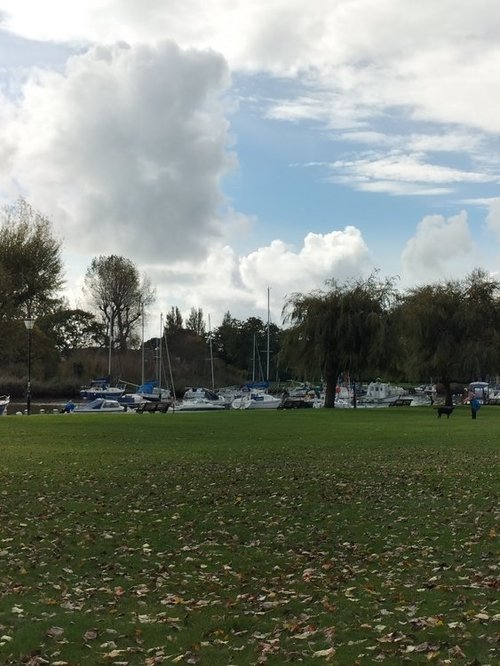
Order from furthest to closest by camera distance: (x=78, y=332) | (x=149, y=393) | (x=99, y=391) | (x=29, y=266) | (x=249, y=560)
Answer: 1. (x=78, y=332)
2. (x=149, y=393)
3. (x=99, y=391)
4. (x=29, y=266)
5. (x=249, y=560)

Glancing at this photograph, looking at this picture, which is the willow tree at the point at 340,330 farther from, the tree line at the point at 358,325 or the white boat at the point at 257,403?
the white boat at the point at 257,403

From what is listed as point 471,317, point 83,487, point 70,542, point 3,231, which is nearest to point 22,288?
point 3,231

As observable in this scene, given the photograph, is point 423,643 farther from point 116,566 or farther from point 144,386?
point 144,386

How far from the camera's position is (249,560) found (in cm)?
1016

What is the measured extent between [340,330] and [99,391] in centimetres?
3682

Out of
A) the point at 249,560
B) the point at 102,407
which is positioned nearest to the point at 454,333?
the point at 102,407

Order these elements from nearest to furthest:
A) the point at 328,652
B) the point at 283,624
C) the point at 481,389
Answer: the point at 328,652
the point at 283,624
the point at 481,389

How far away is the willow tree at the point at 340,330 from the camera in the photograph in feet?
184

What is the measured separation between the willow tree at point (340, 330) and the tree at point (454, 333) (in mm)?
3646

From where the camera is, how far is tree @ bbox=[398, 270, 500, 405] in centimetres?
6009

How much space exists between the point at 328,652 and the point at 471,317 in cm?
5735

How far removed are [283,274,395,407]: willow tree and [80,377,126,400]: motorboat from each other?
2979 cm

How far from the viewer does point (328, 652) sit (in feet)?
21.2

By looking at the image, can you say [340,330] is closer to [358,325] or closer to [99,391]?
[358,325]
